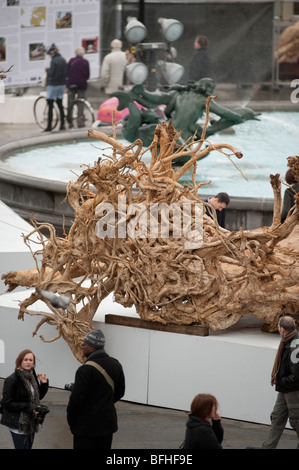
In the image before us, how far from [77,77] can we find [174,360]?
13.6 m

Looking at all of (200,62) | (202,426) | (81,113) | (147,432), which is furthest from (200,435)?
(200,62)

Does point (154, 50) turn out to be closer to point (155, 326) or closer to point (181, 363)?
point (155, 326)

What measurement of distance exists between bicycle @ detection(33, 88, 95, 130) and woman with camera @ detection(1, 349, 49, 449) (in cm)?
1415

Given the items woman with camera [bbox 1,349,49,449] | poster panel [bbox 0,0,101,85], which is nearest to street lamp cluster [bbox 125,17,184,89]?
poster panel [bbox 0,0,101,85]

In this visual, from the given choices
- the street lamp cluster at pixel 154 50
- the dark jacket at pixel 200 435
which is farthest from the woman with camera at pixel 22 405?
the street lamp cluster at pixel 154 50

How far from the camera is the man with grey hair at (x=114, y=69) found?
2330 cm

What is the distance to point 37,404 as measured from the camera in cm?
731

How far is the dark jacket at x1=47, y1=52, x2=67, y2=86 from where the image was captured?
66.9ft

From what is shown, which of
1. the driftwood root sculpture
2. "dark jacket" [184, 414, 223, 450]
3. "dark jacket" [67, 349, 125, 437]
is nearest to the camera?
"dark jacket" [184, 414, 223, 450]

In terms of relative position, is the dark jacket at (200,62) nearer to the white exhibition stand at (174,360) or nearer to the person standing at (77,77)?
the person standing at (77,77)

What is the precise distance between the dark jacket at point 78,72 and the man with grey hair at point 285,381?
14509mm

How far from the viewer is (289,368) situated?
7.50m

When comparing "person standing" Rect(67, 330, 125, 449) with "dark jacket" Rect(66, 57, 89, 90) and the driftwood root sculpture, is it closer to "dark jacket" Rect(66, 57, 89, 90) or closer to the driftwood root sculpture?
the driftwood root sculpture
